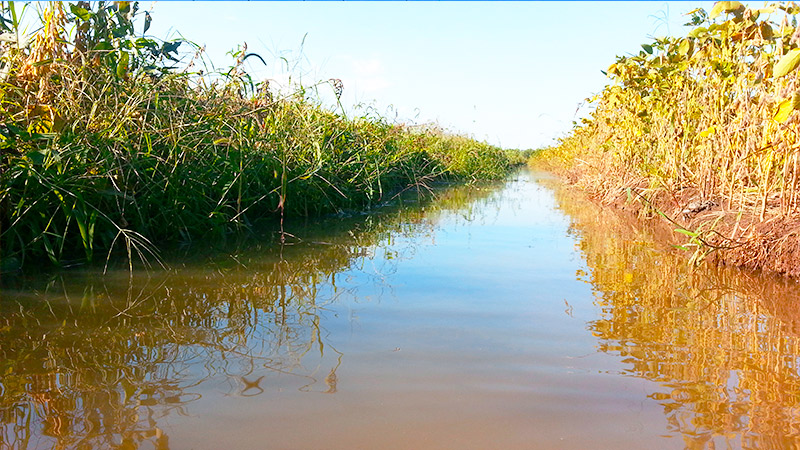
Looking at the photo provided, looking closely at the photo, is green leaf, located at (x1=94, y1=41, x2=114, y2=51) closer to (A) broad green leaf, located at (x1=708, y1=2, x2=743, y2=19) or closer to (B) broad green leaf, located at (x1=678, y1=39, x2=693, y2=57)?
(A) broad green leaf, located at (x1=708, y1=2, x2=743, y2=19)

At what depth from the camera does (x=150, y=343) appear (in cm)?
175

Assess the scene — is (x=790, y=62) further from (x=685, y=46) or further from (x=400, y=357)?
(x=685, y=46)

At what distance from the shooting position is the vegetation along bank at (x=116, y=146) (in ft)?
8.59

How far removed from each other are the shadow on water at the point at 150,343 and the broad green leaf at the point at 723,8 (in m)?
2.05

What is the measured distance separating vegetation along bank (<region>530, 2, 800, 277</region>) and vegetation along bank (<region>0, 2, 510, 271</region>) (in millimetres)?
2376

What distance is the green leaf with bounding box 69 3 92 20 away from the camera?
2935mm

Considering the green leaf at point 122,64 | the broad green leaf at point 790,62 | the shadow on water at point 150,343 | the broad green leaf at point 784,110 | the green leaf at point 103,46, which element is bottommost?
the shadow on water at point 150,343

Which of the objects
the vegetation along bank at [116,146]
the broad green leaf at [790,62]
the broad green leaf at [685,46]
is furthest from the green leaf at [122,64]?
the broad green leaf at [685,46]

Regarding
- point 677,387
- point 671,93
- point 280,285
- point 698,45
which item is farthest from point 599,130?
point 677,387

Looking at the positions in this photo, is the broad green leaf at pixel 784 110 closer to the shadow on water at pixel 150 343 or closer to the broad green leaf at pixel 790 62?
the broad green leaf at pixel 790 62

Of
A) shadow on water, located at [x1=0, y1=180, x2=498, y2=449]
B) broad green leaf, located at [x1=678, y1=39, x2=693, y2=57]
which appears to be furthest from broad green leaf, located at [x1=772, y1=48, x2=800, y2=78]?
broad green leaf, located at [x1=678, y1=39, x2=693, y2=57]

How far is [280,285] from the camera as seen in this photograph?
253cm

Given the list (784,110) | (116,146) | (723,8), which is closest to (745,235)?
(784,110)

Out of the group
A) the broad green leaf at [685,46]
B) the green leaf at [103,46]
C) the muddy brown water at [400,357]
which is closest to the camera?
the muddy brown water at [400,357]
